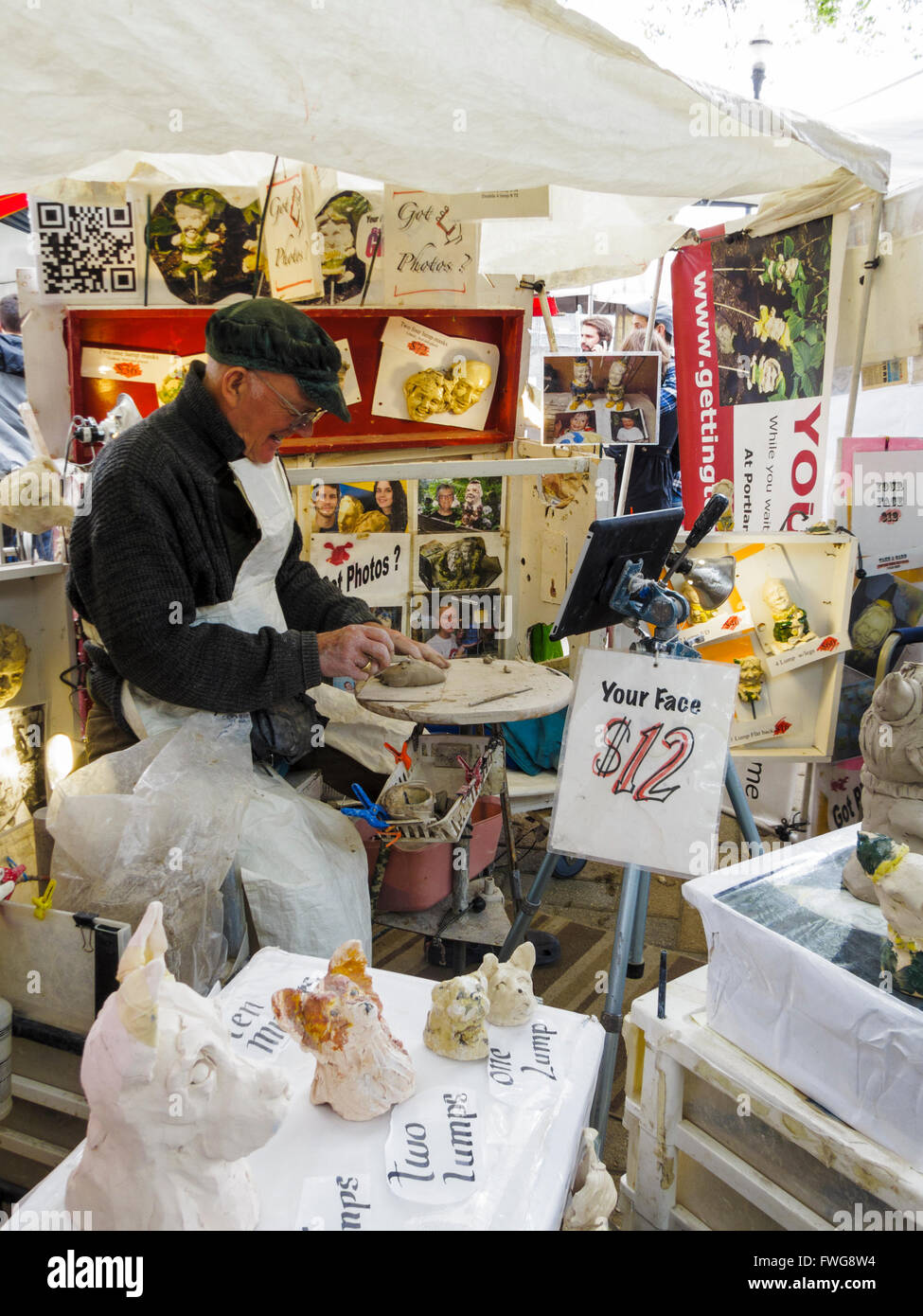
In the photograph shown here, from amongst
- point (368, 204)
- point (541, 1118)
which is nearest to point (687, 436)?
point (368, 204)

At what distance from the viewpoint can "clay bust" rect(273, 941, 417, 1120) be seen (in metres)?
1.16

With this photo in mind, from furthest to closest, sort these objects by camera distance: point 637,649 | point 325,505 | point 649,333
Answer: point 649,333 < point 325,505 < point 637,649

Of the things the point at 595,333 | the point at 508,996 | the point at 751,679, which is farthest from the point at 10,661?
the point at 595,333

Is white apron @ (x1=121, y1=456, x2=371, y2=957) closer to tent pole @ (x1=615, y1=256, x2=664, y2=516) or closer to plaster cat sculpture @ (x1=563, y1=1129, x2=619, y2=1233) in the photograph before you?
plaster cat sculpture @ (x1=563, y1=1129, x2=619, y2=1233)

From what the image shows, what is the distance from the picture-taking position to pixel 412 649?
7.75 ft

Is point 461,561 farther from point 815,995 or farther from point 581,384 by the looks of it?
point 815,995

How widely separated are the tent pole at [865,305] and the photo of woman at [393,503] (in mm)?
1536

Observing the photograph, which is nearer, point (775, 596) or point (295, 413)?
point (295, 413)

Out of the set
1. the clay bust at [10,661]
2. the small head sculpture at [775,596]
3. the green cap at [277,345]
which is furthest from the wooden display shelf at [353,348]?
the small head sculpture at [775,596]

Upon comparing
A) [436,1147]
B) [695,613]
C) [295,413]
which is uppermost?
[295,413]

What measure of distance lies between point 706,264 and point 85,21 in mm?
2663

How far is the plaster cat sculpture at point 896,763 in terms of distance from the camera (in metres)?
1.62

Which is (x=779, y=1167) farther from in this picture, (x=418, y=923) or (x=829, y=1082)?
(x=418, y=923)

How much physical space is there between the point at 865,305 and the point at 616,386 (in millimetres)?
1618
